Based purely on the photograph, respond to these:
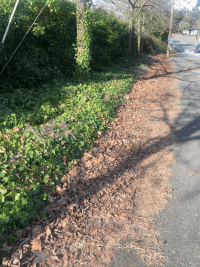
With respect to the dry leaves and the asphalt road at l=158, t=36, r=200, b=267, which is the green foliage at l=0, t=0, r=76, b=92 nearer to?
the asphalt road at l=158, t=36, r=200, b=267

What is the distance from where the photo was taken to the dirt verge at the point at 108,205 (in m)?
3.05

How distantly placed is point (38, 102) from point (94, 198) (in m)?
5.20

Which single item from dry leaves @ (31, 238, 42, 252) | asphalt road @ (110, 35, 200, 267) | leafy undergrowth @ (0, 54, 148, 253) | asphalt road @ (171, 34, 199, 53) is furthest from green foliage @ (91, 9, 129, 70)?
asphalt road @ (171, 34, 199, 53)

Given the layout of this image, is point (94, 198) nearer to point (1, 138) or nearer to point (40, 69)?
point (1, 138)

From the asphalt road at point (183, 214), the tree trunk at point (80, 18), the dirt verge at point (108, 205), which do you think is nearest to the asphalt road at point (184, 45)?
the tree trunk at point (80, 18)

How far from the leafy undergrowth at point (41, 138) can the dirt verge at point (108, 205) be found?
0.22 meters

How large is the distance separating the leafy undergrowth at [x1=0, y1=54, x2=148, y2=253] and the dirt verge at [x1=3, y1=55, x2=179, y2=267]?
0.22m

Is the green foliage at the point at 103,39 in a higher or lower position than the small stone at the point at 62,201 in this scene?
higher

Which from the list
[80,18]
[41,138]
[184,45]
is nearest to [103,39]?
[80,18]

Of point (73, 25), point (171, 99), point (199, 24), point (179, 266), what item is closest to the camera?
point (179, 266)

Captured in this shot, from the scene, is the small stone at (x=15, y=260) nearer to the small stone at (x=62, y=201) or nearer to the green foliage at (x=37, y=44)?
the small stone at (x=62, y=201)

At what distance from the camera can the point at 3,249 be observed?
116 inches

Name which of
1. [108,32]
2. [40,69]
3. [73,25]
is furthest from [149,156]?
[108,32]

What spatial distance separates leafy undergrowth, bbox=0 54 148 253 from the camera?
3.50 meters
